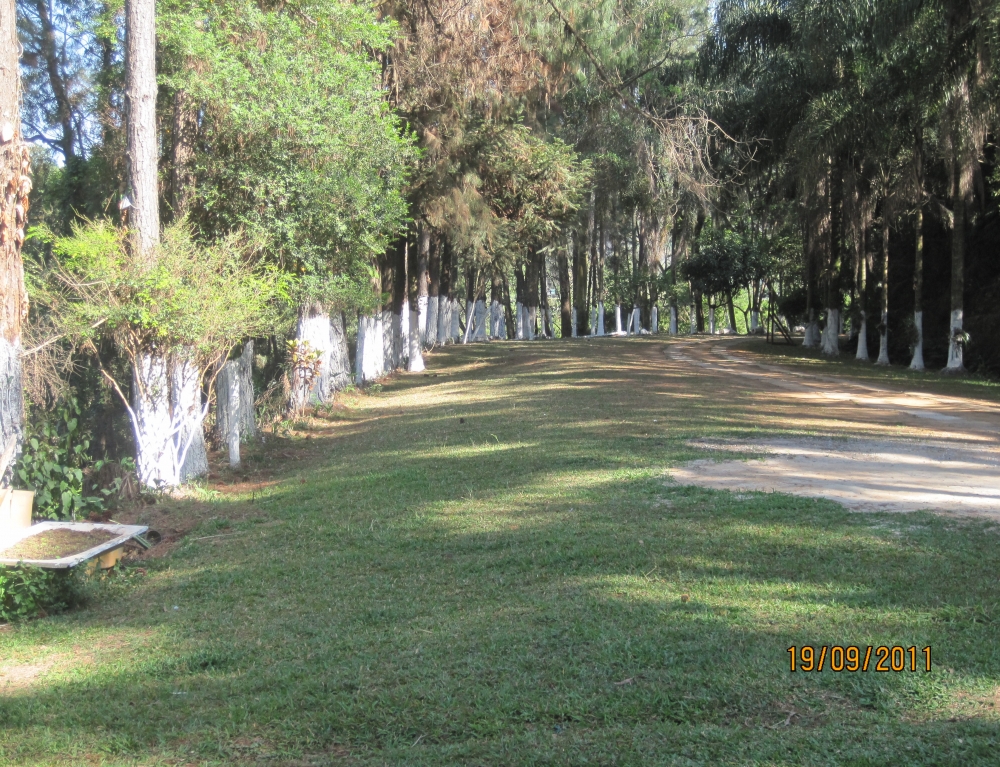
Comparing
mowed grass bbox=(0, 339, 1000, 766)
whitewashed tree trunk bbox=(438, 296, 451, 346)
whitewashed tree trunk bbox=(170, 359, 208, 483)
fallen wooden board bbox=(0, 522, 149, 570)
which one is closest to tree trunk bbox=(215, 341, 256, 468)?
whitewashed tree trunk bbox=(170, 359, 208, 483)

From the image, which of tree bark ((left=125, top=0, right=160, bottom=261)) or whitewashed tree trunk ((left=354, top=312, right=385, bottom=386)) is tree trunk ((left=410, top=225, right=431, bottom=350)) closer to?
whitewashed tree trunk ((left=354, top=312, right=385, bottom=386))

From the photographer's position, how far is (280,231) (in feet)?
47.6

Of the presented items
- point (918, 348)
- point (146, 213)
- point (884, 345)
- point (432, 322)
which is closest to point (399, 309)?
point (432, 322)

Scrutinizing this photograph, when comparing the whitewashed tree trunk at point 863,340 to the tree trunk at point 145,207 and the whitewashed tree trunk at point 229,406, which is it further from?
the tree trunk at point 145,207

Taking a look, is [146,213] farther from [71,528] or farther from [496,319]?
[496,319]

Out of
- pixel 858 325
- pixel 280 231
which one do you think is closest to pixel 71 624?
pixel 280 231

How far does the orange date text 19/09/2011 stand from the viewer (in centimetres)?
483

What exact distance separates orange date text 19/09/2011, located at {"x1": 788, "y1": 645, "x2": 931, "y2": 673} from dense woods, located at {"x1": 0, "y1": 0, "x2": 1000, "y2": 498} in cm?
787

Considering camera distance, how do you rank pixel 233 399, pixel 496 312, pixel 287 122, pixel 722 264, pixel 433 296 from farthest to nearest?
pixel 496 312, pixel 722 264, pixel 433 296, pixel 233 399, pixel 287 122

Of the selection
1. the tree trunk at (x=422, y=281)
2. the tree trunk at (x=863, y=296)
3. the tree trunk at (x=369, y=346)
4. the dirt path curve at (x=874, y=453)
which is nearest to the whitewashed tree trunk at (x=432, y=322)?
the tree trunk at (x=422, y=281)

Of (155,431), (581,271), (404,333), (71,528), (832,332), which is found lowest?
(71,528)

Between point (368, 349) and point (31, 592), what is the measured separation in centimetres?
1805

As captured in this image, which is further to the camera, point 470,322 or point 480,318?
point 480,318

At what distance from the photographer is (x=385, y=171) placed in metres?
16.8
